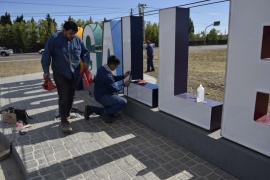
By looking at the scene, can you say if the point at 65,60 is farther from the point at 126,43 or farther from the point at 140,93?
Answer: the point at 140,93

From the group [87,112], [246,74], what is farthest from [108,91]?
[246,74]

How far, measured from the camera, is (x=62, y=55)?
13.6ft

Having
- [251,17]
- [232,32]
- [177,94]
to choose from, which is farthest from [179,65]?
[251,17]

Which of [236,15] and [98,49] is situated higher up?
[236,15]

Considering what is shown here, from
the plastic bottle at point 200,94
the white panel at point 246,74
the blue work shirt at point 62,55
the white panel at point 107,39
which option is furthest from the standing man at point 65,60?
the white panel at point 246,74

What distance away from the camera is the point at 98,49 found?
22.7ft

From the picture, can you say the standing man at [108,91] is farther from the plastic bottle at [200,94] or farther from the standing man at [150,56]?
the standing man at [150,56]

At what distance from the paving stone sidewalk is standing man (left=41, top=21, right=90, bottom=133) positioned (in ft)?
1.60

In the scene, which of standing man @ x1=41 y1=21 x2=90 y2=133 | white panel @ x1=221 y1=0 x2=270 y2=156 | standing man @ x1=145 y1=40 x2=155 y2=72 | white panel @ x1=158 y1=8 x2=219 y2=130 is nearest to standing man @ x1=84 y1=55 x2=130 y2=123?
standing man @ x1=41 y1=21 x2=90 y2=133

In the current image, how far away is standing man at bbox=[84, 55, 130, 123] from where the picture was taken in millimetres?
4587

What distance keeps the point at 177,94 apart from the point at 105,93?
1.58m

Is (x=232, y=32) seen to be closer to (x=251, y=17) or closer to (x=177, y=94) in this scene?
(x=251, y=17)

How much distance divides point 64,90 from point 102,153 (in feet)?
4.85

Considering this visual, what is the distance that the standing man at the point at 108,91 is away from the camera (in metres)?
4.59
